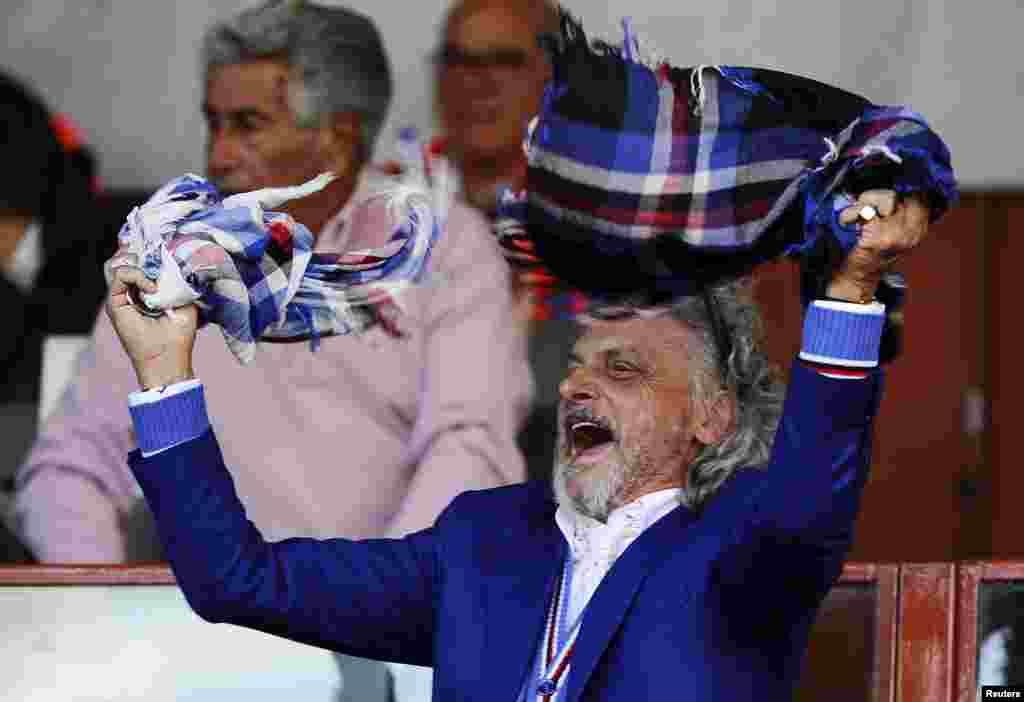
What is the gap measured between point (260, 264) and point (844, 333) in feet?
2.67

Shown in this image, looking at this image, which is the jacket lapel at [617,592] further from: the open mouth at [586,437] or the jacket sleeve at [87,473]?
the jacket sleeve at [87,473]

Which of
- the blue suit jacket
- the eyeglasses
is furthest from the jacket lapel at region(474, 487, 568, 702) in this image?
the eyeglasses

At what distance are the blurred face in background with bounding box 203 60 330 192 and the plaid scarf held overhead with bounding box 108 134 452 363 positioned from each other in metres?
0.94

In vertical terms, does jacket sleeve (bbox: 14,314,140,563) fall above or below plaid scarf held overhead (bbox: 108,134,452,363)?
below

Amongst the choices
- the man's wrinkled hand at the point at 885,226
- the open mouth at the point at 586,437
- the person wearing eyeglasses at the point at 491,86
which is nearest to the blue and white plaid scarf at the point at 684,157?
the man's wrinkled hand at the point at 885,226

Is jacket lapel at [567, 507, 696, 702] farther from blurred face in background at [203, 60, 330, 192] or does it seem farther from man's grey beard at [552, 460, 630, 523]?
blurred face in background at [203, 60, 330, 192]

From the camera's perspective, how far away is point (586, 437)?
124 inches

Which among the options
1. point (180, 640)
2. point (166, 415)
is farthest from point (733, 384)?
point (180, 640)

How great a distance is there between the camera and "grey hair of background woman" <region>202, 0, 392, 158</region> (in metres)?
4.35

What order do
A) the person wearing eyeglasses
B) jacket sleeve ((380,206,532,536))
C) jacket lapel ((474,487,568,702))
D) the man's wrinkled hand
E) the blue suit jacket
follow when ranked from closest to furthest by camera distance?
the man's wrinkled hand < the blue suit jacket < jacket lapel ((474,487,568,702)) < jacket sleeve ((380,206,532,536)) < the person wearing eyeglasses

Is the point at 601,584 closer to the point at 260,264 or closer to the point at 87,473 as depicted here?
the point at 260,264

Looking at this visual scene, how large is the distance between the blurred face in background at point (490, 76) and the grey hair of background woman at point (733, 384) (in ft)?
5.38

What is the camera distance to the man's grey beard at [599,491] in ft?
10.0

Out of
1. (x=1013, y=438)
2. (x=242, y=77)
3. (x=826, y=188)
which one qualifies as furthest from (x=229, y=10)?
(x=826, y=188)
